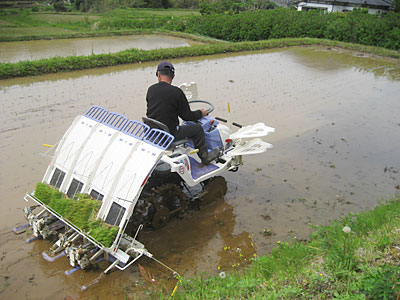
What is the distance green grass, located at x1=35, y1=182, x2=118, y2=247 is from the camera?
3.96 meters

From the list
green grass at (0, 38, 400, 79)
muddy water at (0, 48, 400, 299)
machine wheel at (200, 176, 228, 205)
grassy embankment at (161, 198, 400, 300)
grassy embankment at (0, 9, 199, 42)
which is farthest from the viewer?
grassy embankment at (0, 9, 199, 42)

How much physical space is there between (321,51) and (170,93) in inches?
684

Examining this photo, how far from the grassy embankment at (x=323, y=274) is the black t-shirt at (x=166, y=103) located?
2.15m

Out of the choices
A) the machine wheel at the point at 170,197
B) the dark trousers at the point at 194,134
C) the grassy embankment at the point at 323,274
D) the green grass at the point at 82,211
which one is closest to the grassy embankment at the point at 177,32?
the green grass at the point at 82,211

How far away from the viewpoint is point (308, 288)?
128 inches

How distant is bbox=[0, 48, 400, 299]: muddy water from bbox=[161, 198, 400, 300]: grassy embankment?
0.66 m

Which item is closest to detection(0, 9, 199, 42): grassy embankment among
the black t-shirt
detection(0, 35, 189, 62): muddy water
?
detection(0, 35, 189, 62): muddy water

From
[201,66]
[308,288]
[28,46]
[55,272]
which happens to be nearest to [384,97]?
[201,66]

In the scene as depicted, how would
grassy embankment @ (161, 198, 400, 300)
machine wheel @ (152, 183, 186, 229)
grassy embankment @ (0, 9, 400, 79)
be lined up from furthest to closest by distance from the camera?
1. grassy embankment @ (0, 9, 400, 79)
2. machine wheel @ (152, 183, 186, 229)
3. grassy embankment @ (161, 198, 400, 300)

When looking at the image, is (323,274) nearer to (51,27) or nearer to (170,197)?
(170,197)

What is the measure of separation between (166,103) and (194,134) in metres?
0.73

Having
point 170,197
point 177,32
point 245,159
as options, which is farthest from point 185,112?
point 177,32

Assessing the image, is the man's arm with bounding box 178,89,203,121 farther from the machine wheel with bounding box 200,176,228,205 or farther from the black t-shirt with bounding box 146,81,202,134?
the machine wheel with bounding box 200,176,228,205

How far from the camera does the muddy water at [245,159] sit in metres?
4.32
